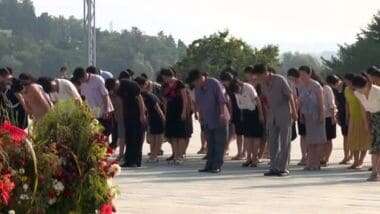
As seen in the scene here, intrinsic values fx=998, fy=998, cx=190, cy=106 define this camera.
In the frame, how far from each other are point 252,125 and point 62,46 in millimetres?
104766

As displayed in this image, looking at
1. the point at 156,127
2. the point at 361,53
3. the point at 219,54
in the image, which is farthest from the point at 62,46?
the point at 156,127

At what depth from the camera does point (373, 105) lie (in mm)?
13594

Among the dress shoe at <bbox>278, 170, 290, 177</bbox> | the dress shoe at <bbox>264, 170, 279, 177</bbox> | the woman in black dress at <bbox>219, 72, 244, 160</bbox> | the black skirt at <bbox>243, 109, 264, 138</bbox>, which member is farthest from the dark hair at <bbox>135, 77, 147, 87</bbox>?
the dress shoe at <bbox>278, 170, 290, 177</bbox>

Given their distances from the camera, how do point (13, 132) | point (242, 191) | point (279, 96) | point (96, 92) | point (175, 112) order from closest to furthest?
point (13, 132), point (242, 191), point (279, 96), point (96, 92), point (175, 112)

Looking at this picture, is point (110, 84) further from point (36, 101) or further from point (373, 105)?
point (373, 105)

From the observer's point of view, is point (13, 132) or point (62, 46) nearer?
point (13, 132)

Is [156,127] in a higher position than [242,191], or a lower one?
higher

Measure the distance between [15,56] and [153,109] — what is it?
97.0 metres

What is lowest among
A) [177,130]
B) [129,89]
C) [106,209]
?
[106,209]

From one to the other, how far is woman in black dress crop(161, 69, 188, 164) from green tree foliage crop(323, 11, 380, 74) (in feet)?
150

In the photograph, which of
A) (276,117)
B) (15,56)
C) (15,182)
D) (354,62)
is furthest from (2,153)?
(15,56)

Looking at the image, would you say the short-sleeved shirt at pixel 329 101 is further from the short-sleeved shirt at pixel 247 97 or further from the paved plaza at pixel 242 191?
the short-sleeved shirt at pixel 247 97

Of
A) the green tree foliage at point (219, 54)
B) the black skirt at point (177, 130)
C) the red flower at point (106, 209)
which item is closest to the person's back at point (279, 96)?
the black skirt at point (177, 130)

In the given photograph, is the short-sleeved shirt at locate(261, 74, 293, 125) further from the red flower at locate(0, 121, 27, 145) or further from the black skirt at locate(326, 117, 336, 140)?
the red flower at locate(0, 121, 27, 145)
